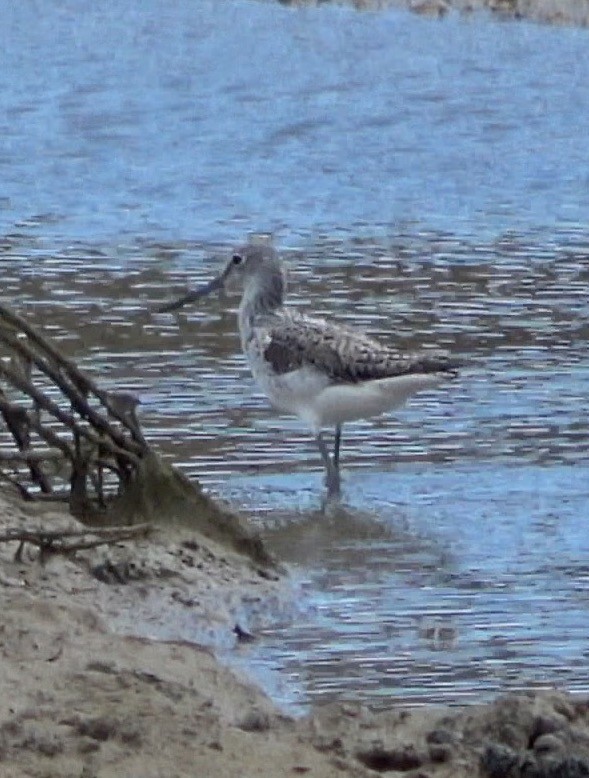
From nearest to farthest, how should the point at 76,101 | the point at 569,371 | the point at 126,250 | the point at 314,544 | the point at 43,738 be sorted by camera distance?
the point at 43,738, the point at 314,544, the point at 569,371, the point at 126,250, the point at 76,101

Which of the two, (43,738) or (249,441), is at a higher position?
(43,738)

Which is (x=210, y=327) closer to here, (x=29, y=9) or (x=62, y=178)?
(x=62, y=178)

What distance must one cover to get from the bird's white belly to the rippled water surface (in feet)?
0.70

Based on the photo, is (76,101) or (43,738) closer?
(43,738)

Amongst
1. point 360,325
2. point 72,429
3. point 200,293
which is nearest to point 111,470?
point 72,429

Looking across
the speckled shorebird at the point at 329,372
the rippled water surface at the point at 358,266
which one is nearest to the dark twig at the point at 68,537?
the rippled water surface at the point at 358,266

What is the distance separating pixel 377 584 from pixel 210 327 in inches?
143

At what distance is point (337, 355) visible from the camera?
8.61 metres

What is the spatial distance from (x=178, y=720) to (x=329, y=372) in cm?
365

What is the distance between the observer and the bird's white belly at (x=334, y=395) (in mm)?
8398

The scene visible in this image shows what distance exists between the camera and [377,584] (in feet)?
23.3

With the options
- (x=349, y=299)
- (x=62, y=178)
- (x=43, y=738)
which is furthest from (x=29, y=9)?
(x=43, y=738)

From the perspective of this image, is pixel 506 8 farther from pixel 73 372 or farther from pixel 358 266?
pixel 73 372

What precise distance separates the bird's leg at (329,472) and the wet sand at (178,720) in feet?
5.91
